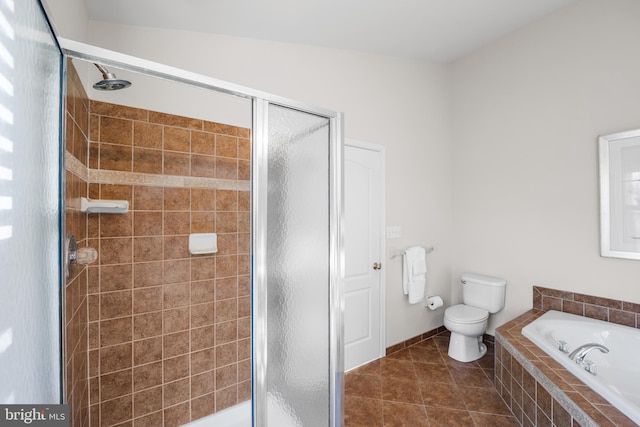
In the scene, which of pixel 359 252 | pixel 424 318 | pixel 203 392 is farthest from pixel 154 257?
pixel 424 318

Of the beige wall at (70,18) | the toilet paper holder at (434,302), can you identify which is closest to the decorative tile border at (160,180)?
the beige wall at (70,18)

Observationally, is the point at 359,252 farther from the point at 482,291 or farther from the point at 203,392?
the point at 203,392

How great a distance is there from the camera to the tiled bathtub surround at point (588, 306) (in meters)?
Result: 2.21

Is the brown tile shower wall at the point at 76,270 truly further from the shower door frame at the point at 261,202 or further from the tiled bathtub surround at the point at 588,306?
the tiled bathtub surround at the point at 588,306

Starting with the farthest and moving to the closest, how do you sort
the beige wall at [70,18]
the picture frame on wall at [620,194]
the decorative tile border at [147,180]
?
the picture frame on wall at [620,194], the decorative tile border at [147,180], the beige wall at [70,18]

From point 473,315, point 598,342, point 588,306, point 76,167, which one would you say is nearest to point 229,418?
point 76,167

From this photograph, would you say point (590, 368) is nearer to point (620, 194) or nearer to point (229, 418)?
point (620, 194)

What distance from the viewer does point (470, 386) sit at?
238 cm

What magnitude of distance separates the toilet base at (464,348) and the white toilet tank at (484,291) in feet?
1.13

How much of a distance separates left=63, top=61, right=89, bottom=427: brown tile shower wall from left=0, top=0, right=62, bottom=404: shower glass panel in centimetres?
33

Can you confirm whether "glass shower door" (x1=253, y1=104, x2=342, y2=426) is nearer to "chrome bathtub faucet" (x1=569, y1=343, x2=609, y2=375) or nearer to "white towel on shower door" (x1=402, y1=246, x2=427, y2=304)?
"chrome bathtub faucet" (x1=569, y1=343, x2=609, y2=375)

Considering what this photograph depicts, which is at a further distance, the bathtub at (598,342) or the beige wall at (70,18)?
the bathtub at (598,342)

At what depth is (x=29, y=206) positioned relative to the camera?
0.67m

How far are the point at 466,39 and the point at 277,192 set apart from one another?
2.66m
